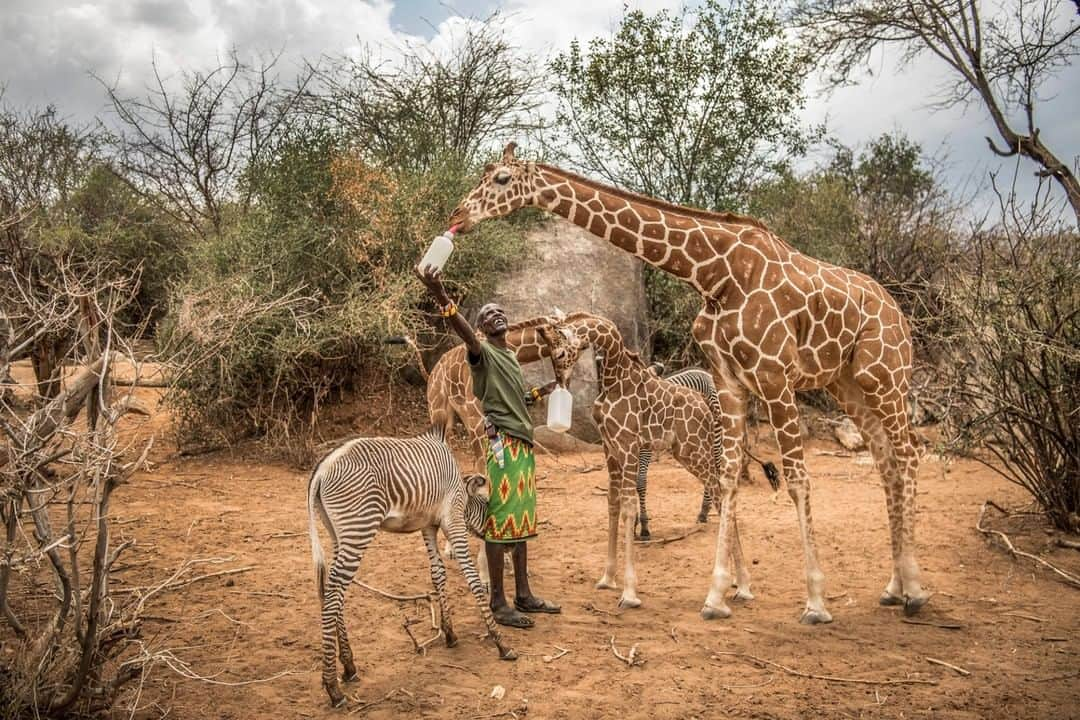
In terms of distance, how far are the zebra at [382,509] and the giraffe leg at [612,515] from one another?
1253mm

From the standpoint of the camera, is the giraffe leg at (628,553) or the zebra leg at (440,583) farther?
the giraffe leg at (628,553)

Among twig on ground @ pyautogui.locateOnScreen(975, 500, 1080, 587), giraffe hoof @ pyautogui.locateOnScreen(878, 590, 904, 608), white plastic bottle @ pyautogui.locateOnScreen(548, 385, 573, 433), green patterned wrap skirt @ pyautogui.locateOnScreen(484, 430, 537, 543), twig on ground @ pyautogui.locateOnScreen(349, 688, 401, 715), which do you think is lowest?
twig on ground @ pyautogui.locateOnScreen(349, 688, 401, 715)

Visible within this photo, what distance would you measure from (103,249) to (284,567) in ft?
30.4

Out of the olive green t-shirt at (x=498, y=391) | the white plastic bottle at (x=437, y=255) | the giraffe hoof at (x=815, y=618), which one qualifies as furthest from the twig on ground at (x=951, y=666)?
the white plastic bottle at (x=437, y=255)

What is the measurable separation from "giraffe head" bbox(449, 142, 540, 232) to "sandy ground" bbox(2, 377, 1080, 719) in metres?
2.64

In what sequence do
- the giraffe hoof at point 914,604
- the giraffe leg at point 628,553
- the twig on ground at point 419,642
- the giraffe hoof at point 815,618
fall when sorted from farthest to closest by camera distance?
1. the giraffe leg at point 628,553
2. the giraffe hoof at point 914,604
3. the giraffe hoof at point 815,618
4. the twig on ground at point 419,642

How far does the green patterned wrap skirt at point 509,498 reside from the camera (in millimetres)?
5586

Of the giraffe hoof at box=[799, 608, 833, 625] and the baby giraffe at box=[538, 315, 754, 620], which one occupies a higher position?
the baby giraffe at box=[538, 315, 754, 620]

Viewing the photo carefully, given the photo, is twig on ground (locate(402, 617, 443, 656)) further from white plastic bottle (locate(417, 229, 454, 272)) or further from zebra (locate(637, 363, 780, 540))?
zebra (locate(637, 363, 780, 540))

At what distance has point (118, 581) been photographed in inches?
259

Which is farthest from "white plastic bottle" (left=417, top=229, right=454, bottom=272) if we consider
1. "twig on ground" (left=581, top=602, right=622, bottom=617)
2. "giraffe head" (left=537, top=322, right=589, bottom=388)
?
"twig on ground" (left=581, top=602, right=622, bottom=617)

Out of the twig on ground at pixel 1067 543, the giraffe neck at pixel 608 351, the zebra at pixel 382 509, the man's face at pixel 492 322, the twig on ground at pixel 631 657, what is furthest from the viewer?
the twig on ground at pixel 1067 543

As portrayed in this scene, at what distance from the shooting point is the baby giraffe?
6.30 metres

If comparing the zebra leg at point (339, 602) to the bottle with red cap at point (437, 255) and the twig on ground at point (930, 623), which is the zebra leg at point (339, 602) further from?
the twig on ground at point (930, 623)
